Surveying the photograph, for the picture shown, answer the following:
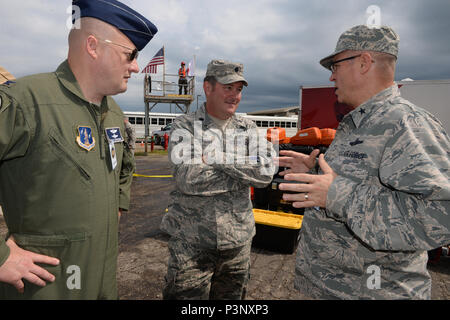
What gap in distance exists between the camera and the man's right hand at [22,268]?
1161mm

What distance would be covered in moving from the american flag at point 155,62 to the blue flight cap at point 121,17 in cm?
1594

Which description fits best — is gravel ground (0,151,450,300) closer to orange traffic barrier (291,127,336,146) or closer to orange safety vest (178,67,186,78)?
orange traffic barrier (291,127,336,146)

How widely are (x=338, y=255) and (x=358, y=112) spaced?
898 millimetres

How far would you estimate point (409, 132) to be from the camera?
126 centimetres

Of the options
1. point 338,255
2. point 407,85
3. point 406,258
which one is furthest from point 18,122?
point 407,85

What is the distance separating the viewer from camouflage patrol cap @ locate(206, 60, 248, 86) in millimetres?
2357

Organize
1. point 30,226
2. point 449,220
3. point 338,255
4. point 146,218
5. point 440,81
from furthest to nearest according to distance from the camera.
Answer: point 440,81 → point 146,218 → point 338,255 → point 30,226 → point 449,220

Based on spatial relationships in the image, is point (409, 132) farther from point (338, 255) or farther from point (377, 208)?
point (338, 255)

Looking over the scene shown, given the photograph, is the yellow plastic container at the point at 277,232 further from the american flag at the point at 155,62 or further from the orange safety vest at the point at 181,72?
the orange safety vest at the point at 181,72

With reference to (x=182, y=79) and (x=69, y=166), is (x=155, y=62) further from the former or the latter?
(x=69, y=166)

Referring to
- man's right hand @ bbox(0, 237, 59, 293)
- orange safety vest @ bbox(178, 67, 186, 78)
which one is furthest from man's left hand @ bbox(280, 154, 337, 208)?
orange safety vest @ bbox(178, 67, 186, 78)

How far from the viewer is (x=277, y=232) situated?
4.14 meters

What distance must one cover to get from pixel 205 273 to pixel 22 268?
1.36 meters

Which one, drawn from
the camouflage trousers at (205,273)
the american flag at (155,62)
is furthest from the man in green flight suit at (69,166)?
the american flag at (155,62)
